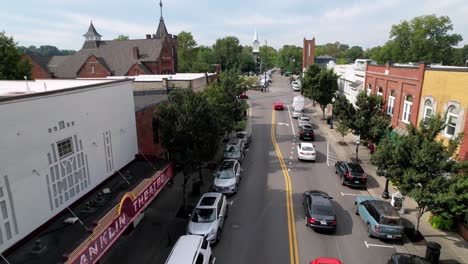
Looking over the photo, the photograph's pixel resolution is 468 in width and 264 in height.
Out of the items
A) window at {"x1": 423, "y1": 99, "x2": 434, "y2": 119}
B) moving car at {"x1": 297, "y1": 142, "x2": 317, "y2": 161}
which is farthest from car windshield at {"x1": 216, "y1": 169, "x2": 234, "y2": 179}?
window at {"x1": 423, "y1": 99, "x2": 434, "y2": 119}

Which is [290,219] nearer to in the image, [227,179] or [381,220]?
[381,220]

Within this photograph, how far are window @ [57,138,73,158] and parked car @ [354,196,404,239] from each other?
1497 cm

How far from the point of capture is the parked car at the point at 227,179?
20375mm

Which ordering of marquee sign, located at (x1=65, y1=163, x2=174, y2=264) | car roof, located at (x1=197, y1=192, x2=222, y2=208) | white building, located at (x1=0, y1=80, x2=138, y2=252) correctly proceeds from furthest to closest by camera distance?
car roof, located at (x1=197, y1=192, x2=222, y2=208), white building, located at (x1=0, y1=80, x2=138, y2=252), marquee sign, located at (x1=65, y1=163, x2=174, y2=264)

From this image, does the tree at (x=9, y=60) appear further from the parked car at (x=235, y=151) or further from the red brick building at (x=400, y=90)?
the red brick building at (x=400, y=90)

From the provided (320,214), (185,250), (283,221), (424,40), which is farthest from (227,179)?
(424,40)

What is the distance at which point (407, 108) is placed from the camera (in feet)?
81.1

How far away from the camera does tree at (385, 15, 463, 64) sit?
7119 centimetres

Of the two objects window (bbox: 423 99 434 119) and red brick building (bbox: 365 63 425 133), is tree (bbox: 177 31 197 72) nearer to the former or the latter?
red brick building (bbox: 365 63 425 133)

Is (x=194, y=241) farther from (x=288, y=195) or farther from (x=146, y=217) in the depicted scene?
(x=288, y=195)

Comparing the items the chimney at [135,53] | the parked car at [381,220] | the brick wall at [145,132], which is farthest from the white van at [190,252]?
the chimney at [135,53]

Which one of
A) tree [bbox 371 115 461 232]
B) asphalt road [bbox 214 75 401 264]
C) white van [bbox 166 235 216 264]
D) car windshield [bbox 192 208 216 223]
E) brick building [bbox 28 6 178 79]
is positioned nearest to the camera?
white van [bbox 166 235 216 264]

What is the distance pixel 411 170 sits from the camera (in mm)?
14375

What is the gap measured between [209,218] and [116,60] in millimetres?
56118
